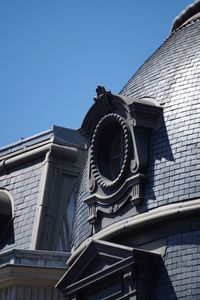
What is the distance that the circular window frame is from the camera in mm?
36000

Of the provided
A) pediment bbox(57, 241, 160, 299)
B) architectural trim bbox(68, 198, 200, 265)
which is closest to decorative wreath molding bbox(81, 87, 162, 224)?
architectural trim bbox(68, 198, 200, 265)

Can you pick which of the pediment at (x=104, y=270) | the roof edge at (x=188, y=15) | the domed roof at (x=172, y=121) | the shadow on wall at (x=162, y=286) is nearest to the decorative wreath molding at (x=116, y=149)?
the domed roof at (x=172, y=121)

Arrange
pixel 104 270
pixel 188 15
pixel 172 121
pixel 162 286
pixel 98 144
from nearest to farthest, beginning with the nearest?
1. pixel 162 286
2. pixel 104 270
3. pixel 172 121
4. pixel 98 144
5. pixel 188 15

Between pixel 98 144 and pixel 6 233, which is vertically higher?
pixel 6 233

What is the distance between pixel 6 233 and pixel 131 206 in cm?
827

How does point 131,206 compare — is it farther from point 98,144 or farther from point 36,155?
point 36,155

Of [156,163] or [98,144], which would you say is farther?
[98,144]

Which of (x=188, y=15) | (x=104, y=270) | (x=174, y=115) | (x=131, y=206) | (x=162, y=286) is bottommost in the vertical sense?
(x=162, y=286)

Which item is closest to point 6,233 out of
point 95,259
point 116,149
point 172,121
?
point 116,149

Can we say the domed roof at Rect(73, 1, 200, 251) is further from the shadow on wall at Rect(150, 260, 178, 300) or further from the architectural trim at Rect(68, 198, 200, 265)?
the shadow on wall at Rect(150, 260, 178, 300)

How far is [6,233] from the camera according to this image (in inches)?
1684

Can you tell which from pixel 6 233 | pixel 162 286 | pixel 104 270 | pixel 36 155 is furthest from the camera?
pixel 36 155

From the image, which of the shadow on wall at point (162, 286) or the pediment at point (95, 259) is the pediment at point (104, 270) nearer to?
the pediment at point (95, 259)

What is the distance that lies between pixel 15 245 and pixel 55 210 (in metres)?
1.61
